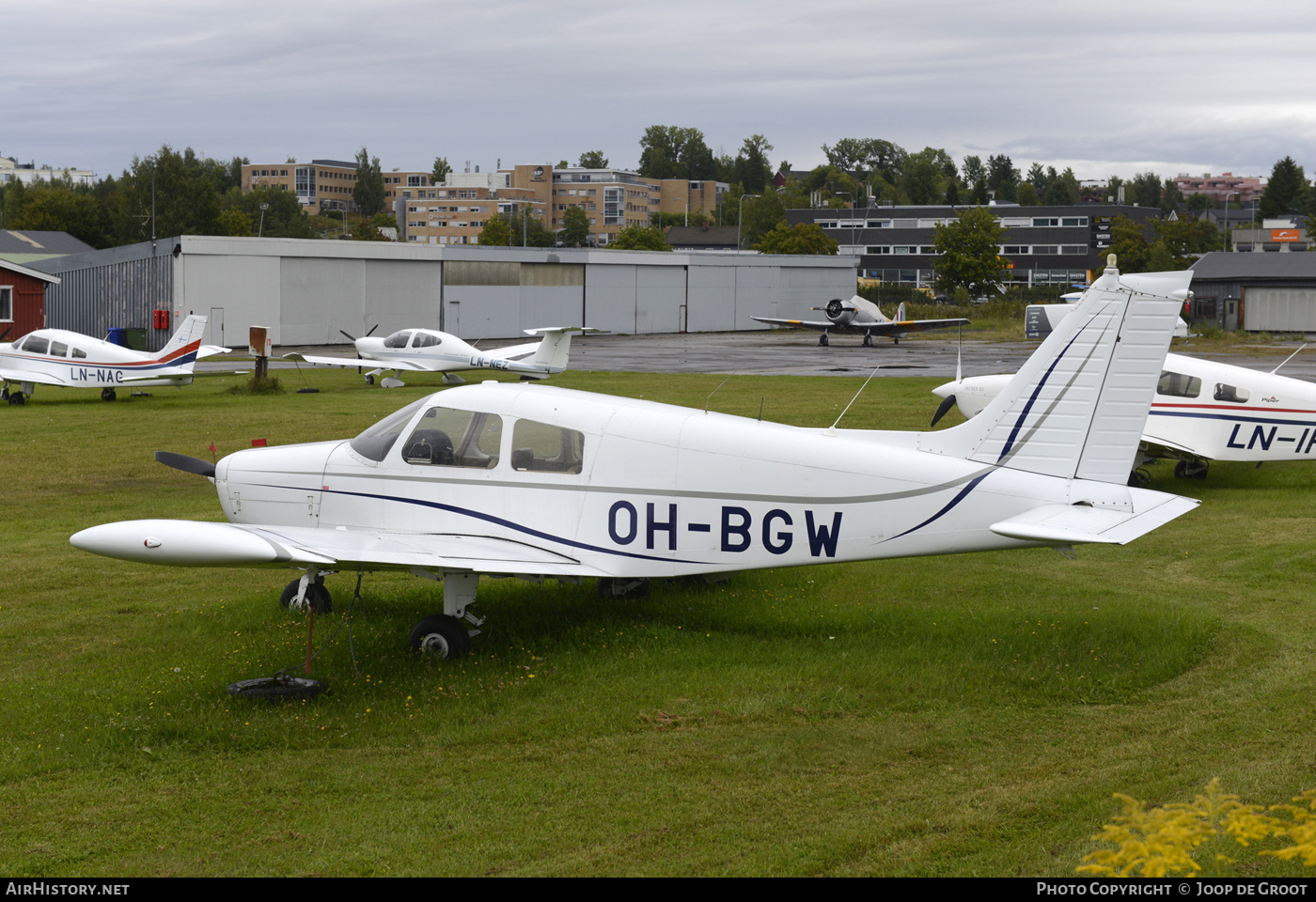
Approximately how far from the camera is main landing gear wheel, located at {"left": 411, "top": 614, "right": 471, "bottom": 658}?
840 centimetres

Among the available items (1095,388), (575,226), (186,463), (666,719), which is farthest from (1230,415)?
(575,226)

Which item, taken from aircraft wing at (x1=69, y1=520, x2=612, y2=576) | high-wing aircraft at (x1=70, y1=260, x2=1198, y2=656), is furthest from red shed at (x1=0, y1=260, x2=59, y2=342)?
aircraft wing at (x1=69, y1=520, x2=612, y2=576)

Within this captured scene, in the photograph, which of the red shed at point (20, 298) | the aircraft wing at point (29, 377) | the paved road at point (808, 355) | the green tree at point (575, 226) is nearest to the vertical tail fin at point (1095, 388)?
the aircraft wing at point (29, 377)

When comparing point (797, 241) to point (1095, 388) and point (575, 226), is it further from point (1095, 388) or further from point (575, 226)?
point (1095, 388)

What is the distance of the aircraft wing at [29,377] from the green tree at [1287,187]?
167807 mm

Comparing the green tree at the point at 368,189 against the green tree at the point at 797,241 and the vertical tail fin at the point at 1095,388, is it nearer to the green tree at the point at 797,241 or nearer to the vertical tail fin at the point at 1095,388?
the green tree at the point at 797,241

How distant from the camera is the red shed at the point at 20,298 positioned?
41.2 meters

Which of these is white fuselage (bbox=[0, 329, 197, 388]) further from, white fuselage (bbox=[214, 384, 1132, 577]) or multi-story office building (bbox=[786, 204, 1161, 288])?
multi-story office building (bbox=[786, 204, 1161, 288])

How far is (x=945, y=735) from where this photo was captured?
682 centimetres

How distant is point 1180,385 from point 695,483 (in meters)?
10.2

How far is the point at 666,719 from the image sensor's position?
7160 mm

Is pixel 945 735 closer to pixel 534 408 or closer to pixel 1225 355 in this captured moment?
pixel 534 408

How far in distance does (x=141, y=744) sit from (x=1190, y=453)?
44.4ft

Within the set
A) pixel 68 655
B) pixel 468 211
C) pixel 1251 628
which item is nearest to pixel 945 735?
pixel 1251 628
